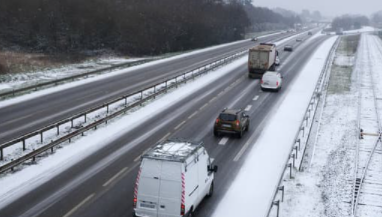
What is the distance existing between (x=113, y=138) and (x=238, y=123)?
734cm

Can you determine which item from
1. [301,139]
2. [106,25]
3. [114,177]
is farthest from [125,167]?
[106,25]

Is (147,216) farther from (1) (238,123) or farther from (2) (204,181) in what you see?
(1) (238,123)

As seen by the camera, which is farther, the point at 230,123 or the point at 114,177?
the point at 230,123

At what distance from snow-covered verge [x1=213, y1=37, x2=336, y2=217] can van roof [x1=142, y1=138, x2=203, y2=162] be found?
2.73 m

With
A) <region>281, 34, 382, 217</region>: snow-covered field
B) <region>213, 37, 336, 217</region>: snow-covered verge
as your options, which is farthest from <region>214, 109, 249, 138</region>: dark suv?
<region>281, 34, 382, 217</region>: snow-covered field

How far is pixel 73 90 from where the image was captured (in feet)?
139

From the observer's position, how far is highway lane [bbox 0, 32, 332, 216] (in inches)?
685

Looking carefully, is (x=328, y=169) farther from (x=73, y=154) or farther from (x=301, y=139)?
(x=73, y=154)

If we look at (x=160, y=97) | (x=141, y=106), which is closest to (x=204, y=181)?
(x=141, y=106)

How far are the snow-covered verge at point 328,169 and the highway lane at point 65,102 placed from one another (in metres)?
16.4

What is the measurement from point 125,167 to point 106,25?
2627 inches

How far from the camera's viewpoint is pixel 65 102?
36.8 m

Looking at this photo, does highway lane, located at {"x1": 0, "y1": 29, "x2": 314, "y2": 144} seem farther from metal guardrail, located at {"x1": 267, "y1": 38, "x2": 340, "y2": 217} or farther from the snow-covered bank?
metal guardrail, located at {"x1": 267, "y1": 38, "x2": 340, "y2": 217}

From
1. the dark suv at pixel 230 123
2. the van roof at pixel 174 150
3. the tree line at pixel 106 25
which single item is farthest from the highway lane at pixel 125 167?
the tree line at pixel 106 25
